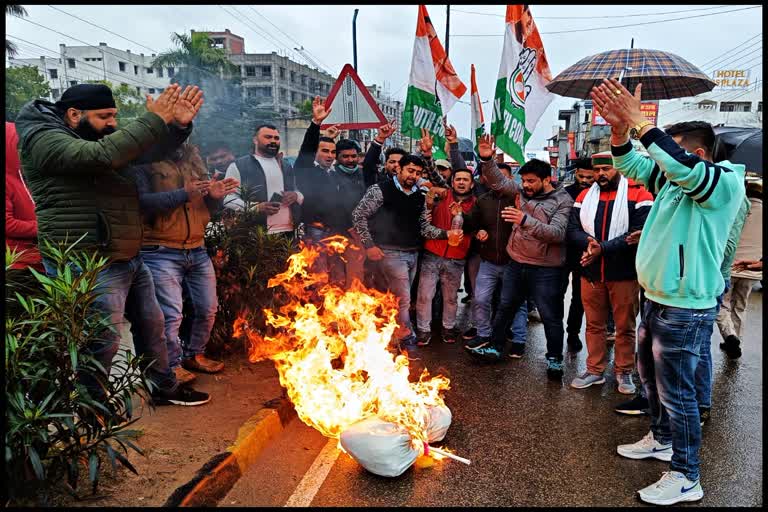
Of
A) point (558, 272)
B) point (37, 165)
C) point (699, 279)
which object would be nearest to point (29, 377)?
point (37, 165)

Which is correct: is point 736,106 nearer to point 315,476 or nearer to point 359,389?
point 359,389

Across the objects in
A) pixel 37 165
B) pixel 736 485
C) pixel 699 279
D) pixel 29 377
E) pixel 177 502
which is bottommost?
pixel 736 485

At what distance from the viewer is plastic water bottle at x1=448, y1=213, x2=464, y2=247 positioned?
237 inches

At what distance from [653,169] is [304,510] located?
120 inches

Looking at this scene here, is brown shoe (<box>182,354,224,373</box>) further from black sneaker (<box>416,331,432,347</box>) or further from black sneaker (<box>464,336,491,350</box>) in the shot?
black sneaker (<box>464,336,491,350</box>)

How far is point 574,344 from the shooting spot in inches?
245

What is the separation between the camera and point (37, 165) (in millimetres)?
3127

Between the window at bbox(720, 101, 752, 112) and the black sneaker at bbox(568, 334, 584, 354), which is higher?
the window at bbox(720, 101, 752, 112)


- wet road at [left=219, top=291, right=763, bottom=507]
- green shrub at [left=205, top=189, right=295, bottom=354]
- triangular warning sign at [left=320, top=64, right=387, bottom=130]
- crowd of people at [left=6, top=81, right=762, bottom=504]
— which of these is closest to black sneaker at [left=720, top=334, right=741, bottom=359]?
crowd of people at [left=6, top=81, right=762, bottom=504]

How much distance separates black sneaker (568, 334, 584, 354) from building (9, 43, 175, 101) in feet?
227

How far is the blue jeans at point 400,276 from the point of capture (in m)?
6.07

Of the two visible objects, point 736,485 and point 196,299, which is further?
point 196,299

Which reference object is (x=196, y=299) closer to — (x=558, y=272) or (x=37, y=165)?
(x=37, y=165)

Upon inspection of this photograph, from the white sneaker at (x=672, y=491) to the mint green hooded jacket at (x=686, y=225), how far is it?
3.47ft
